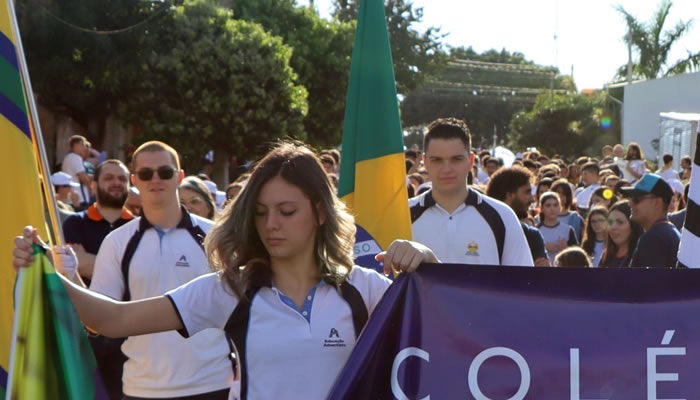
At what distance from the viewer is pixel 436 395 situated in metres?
4.00

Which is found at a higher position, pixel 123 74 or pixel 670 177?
pixel 123 74

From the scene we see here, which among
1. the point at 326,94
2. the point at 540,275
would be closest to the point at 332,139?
the point at 326,94

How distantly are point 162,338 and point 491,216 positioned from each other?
1784 mm

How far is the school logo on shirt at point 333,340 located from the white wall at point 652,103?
120 feet

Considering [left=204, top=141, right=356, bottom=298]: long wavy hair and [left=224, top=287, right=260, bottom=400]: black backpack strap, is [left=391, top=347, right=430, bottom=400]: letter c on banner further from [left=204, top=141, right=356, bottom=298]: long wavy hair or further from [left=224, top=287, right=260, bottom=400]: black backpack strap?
[left=224, top=287, right=260, bottom=400]: black backpack strap

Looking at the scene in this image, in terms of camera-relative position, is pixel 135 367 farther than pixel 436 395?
Yes

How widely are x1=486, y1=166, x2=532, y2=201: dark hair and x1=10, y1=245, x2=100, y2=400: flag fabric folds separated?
17.9 ft

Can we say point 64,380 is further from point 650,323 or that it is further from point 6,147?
point 650,323

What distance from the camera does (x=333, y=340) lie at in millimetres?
3826

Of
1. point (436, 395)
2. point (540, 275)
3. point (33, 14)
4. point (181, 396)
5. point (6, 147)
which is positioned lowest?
point (181, 396)

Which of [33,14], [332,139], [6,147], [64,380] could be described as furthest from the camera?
[332,139]

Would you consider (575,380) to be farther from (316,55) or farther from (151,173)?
(316,55)

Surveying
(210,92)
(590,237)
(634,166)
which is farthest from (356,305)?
(210,92)

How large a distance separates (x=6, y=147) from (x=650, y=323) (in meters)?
2.46
